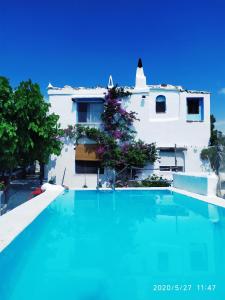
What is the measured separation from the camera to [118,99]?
814 inches

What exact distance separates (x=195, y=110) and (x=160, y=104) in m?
2.91

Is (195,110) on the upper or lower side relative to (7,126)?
upper

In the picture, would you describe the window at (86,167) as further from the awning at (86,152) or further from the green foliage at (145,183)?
the green foliage at (145,183)

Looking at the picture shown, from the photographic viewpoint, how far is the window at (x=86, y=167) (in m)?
20.8

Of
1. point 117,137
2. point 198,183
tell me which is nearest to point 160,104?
point 117,137


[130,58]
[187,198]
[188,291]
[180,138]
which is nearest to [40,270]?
[188,291]

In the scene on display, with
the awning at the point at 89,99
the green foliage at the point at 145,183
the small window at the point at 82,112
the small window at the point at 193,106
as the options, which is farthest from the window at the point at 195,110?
the small window at the point at 82,112

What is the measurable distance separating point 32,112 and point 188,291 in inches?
369

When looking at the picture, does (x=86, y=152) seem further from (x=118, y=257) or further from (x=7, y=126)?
(x=118, y=257)

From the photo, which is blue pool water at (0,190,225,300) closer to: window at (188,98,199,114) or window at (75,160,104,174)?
window at (75,160,104,174)

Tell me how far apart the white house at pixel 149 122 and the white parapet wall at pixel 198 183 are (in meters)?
5.08

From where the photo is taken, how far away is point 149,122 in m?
20.9

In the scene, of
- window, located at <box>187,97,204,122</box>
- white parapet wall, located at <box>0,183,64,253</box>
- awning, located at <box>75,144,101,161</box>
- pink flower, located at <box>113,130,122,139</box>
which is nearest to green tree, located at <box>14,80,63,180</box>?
white parapet wall, located at <box>0,183,64,253</box>

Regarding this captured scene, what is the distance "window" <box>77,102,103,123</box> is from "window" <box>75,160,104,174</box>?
129 inches
